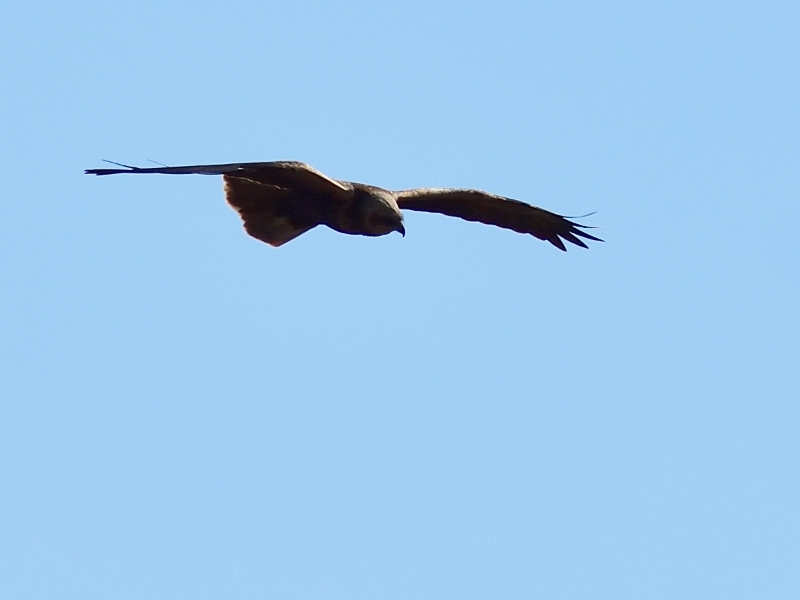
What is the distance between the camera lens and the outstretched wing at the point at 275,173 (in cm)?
934

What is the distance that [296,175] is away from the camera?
34.4ft

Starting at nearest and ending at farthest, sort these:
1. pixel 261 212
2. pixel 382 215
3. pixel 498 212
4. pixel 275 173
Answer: pixel 275 173 < pixel 382 215 < pixel 261 212 < pixel 498 212

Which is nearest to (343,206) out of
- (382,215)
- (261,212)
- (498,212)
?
(382,215)

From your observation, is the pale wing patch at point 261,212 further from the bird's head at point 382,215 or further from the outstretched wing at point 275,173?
the bird's head at point 382,215

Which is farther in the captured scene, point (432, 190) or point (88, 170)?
point (432, 190)

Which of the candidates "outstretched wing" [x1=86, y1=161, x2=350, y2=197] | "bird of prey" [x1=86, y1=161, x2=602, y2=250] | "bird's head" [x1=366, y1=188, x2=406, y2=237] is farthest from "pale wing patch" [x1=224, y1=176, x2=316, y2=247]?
"bird's head" [x1=366, y1=188, x2=406, y2=237]

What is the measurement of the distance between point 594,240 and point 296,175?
131 inches

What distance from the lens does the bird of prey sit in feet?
35.2

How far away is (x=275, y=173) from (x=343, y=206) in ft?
3.02

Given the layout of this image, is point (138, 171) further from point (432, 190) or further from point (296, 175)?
point (432, 190)

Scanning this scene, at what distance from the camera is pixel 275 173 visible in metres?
10.4

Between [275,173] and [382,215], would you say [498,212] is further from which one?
[275,173]

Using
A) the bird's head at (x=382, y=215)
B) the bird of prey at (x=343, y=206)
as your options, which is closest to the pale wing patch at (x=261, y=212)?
the bird of prey at (x=343, y=206)

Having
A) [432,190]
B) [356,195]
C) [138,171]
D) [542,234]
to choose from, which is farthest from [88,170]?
[542,234]
